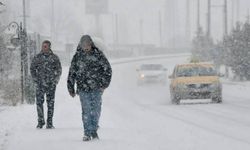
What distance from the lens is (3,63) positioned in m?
36.0

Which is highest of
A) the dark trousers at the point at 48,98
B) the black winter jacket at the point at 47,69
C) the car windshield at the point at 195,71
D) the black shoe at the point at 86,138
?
the black winter jacket at the point at 47,69

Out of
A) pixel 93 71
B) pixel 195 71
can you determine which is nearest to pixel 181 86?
pixel 195 71

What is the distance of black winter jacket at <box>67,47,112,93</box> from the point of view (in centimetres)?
1282

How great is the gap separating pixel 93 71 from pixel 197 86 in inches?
585

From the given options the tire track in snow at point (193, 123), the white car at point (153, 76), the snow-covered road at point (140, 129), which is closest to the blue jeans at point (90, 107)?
the snow-covered road at point (140, 129)

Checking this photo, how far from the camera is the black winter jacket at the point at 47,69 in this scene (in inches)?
619

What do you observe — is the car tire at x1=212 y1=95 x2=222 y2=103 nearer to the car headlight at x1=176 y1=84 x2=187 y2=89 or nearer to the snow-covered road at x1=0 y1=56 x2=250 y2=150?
the car headlight at x1=176 y1=84 x2=187 y2=89

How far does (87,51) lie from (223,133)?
3924 millimetres

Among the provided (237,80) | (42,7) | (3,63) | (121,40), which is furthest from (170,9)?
(3,63)

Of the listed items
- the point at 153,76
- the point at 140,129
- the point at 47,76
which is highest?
the point at 47,76

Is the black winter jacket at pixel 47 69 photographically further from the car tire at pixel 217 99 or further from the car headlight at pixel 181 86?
the car tire at pixel 217 99

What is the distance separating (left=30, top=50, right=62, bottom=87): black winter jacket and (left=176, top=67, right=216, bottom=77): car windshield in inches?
530

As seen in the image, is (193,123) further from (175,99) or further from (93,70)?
(175,99)

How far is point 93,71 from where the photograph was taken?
12867mm
